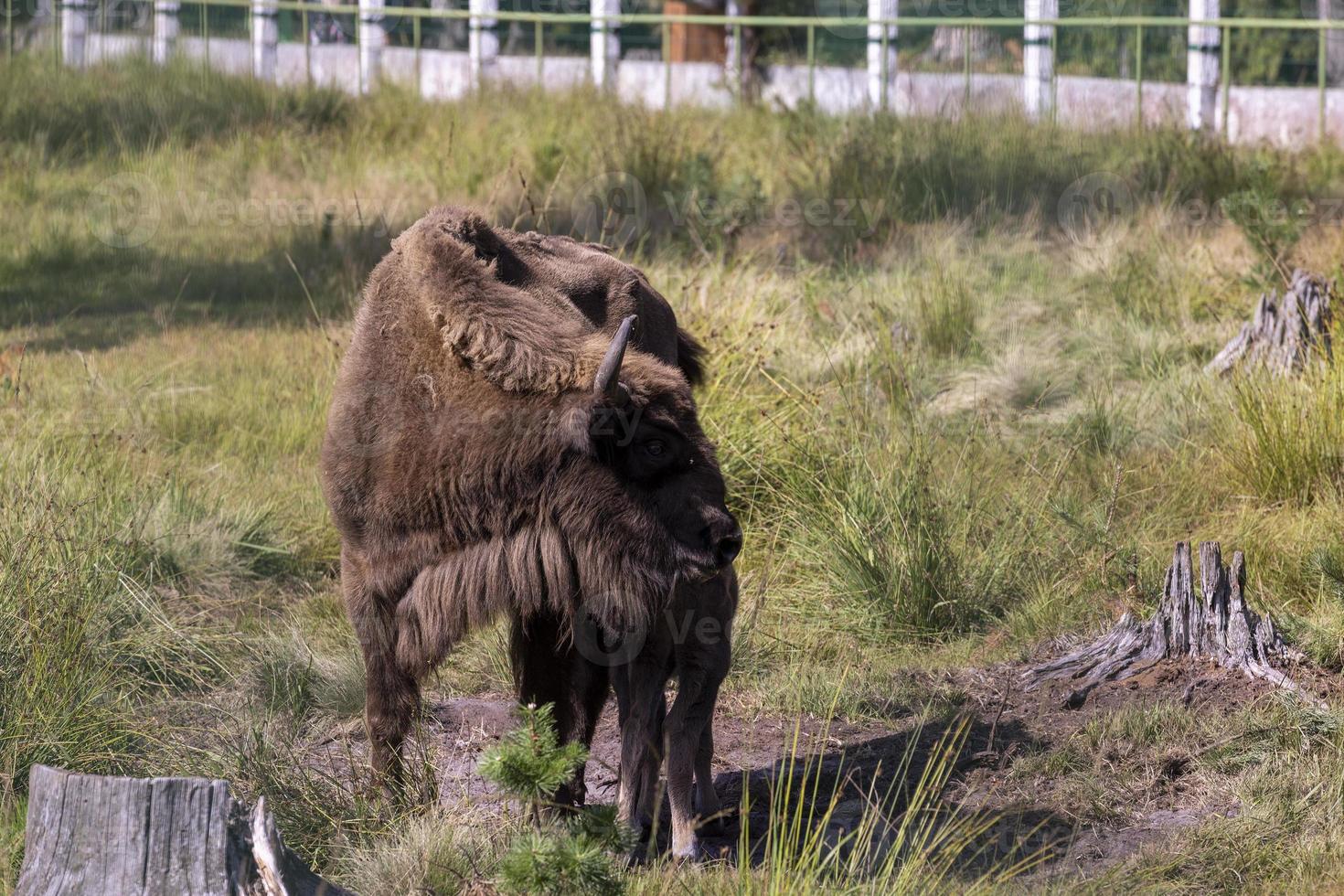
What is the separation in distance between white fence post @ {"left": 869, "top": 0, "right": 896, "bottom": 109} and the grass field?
4689 mm

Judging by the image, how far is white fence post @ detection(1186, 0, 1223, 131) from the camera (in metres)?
18.7

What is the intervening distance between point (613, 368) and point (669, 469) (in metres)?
0.42

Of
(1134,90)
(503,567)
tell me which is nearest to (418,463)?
(503,567)

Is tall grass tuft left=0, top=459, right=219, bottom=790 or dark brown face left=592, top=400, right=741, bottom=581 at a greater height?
dark brown face left=592, top=400, right=741, bottom=581

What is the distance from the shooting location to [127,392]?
30.5ft

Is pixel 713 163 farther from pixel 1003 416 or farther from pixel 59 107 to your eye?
pixel 59 107

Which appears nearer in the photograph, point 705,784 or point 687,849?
point 687,849

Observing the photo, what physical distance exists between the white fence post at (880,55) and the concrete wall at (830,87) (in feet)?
0.66

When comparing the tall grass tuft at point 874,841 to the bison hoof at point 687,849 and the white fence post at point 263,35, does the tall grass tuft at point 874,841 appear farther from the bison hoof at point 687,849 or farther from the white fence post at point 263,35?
the white fence post at point 263,35

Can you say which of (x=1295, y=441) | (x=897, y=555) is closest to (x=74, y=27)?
(x=897, y=555)
